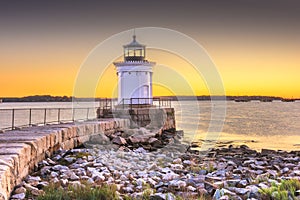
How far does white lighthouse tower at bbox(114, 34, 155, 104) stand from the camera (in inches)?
1022

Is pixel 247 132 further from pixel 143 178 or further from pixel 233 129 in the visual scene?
pixel 143 178

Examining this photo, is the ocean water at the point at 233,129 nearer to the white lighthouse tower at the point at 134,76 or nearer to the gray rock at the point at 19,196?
the white lighthouse tower at the point at 134,76

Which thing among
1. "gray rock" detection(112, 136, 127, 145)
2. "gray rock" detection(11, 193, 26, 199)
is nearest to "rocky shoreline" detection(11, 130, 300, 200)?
"gray rock" detection(11, 193, 26, 199)

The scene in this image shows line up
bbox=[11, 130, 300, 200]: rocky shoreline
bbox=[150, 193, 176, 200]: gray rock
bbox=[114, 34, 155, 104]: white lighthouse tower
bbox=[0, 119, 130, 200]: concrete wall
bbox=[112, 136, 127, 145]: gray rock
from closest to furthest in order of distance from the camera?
bbox=[0, 119, 130, 200]: concrete wall
bbox=[150, 193, 176, 200]: gray rock
bbox=[11, 130, 300, 200]: rocky shoreline
bbox=[112, 136, 127, 145]: gray rock
bbox=[114, 34, 155, 104]: white lighthouse tower

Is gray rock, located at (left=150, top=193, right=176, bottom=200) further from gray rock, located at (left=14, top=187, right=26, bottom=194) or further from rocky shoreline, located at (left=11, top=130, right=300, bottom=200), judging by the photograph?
gray rock, located at (left=14, top=187, right=26, bottom=194)

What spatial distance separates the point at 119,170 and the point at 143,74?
17.2 meters

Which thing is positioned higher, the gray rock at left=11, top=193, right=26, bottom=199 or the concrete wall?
the concrete wall

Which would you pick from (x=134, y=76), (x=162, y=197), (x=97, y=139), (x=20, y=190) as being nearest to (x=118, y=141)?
(x=97, y=139)

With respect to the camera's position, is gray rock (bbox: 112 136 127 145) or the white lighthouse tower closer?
gray rock (bbox: 112 136 127 145)

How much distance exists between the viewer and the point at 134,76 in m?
26.0

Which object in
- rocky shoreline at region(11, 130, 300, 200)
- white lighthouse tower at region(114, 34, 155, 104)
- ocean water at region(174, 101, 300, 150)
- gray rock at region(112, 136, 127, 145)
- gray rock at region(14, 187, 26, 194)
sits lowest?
ocean water at region(174, 101, 300, 150)

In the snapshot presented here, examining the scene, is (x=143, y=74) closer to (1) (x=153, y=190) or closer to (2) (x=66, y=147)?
(2) (x=66, y=147)

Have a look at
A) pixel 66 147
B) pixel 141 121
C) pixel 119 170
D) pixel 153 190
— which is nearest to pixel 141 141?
pixel 141 121

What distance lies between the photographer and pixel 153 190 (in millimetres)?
6883
